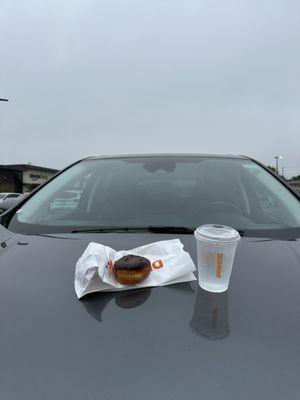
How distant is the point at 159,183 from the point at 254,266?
2.76 feet

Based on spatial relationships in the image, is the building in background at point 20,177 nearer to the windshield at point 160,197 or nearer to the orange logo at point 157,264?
the windshield at point 160,197

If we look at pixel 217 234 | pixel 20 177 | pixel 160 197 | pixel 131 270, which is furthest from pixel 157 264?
pixel 20 177

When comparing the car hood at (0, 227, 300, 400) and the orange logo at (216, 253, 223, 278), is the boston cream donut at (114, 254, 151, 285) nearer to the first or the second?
the car hood at (0, 227, 300, 400)

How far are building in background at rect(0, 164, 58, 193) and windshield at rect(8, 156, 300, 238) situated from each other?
39402 millimetres

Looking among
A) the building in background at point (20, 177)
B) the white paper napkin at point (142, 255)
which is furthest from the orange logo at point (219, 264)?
the building in background at point (20, 177)

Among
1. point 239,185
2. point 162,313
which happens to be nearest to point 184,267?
point 162,313

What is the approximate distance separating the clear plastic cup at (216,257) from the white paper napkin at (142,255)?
0.23ft

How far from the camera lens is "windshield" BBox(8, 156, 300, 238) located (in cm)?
146

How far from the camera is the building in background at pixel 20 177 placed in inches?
1565

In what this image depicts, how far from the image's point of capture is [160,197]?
5.49 feet

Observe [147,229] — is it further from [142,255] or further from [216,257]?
[216,257]

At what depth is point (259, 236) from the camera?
1298 millimetres

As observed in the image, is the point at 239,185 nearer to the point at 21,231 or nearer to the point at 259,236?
the point at 259,236

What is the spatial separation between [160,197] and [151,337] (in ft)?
3.24
